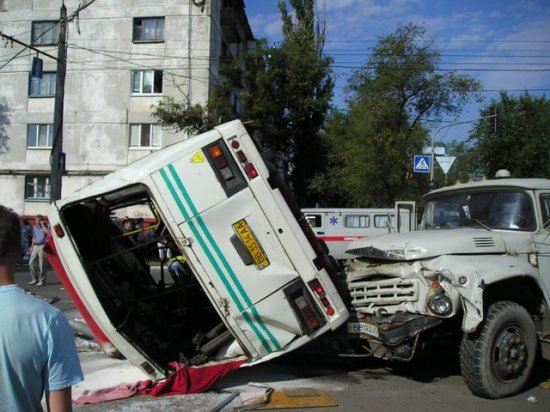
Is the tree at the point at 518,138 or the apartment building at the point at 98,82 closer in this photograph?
the apartment building at the point at 98,82

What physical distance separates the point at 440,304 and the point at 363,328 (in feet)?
2.54

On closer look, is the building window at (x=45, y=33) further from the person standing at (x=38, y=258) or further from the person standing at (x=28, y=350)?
the person standing at (x=28, y=350)

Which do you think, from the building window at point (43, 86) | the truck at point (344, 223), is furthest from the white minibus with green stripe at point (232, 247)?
the building window at point (43, 86)

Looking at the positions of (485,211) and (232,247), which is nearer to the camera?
(232,247)

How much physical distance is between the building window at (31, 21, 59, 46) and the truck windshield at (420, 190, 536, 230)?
2672 centimetres

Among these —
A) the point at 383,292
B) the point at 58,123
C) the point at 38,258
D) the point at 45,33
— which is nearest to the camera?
the point at 383,292

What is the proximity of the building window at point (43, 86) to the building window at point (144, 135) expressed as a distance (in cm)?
524

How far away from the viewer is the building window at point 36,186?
91.2 feet

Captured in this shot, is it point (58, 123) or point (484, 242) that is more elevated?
point (58, 123)

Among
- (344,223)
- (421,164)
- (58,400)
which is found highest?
(421,164)

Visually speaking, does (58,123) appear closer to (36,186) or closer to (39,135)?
(36,186)

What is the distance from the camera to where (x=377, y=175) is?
23219 millimetres

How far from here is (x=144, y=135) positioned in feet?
88.5

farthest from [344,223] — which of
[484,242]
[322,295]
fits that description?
[322,295]
